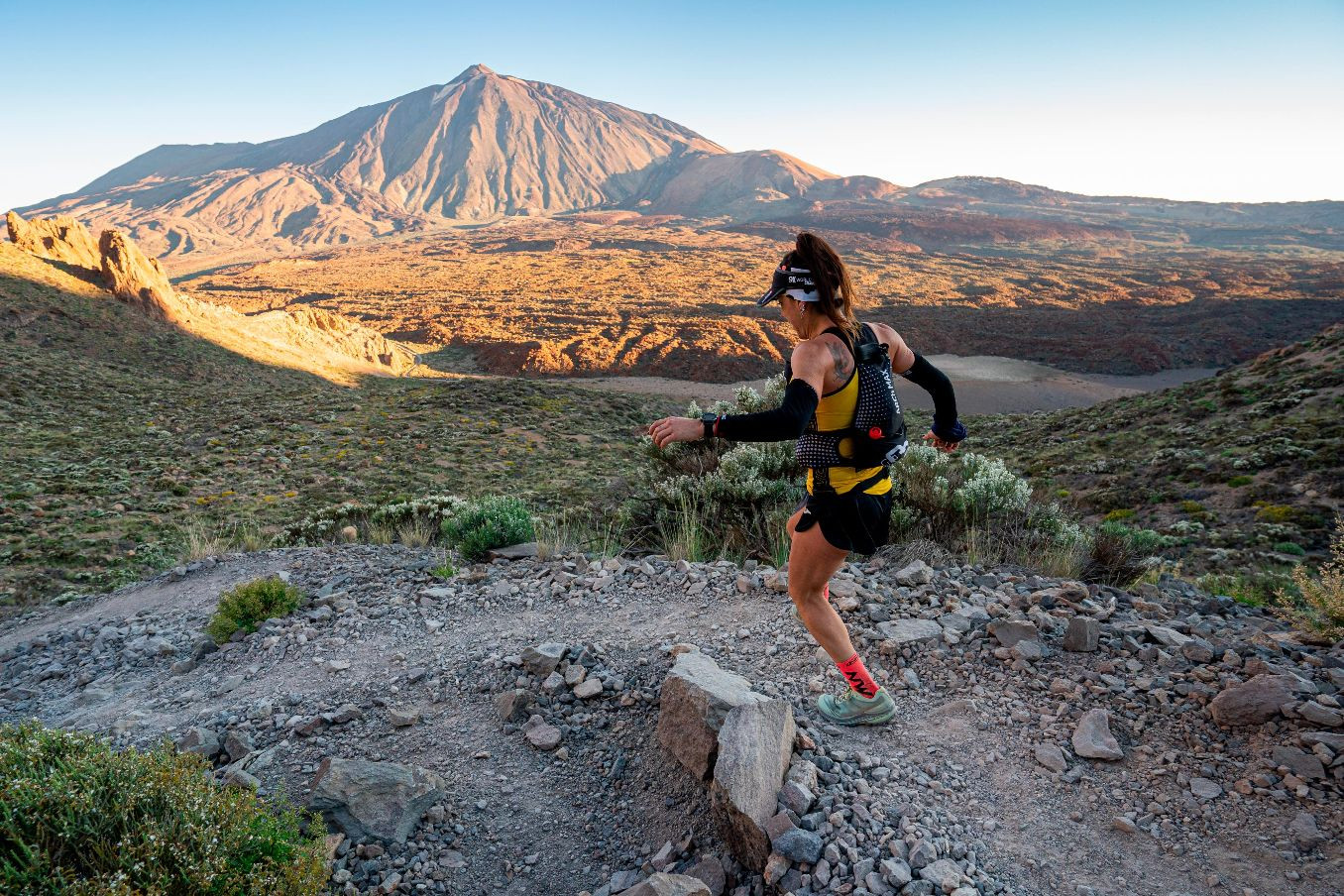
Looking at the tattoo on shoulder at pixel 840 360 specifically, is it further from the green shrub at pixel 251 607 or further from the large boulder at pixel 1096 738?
the green shrub at pixel 251 607

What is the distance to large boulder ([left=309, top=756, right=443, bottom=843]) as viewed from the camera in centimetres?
254

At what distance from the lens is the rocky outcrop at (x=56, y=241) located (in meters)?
22.6

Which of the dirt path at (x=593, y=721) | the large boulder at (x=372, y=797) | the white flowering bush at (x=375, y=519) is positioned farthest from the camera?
the white flowering bush at (x=375, y=519)

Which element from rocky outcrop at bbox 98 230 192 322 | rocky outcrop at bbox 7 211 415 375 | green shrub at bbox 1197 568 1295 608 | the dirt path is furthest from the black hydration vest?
rocky outcrop at bbox 98 230 192 322

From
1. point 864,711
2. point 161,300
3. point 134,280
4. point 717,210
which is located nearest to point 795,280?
point 864,711

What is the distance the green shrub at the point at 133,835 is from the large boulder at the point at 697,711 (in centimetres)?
132

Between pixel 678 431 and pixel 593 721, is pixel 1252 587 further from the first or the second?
pixel 678 431

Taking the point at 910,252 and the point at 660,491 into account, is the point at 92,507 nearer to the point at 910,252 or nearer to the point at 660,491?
the point at 660,491

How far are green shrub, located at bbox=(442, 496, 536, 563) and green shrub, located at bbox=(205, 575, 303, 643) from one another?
140cm

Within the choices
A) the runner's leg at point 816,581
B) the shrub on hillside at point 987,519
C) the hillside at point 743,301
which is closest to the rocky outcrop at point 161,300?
the hillside at point 743,301

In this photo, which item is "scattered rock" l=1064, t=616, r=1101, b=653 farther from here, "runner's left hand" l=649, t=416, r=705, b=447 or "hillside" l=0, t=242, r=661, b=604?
"hillside" l=0, t=242, r=661, b=604

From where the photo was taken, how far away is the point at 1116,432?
1712cm

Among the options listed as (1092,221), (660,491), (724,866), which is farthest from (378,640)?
(1092,221)

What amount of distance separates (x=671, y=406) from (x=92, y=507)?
52.7 ft
